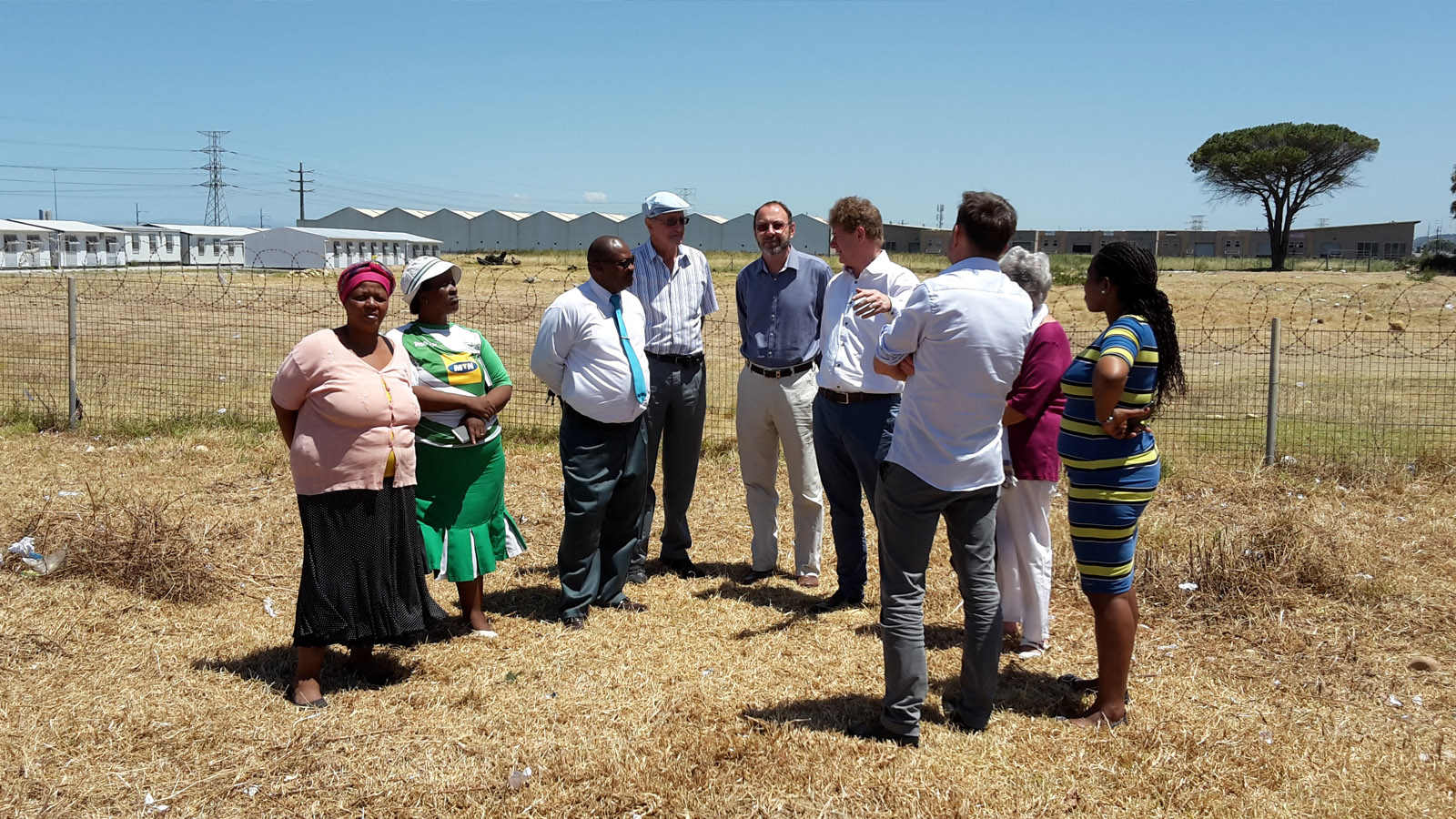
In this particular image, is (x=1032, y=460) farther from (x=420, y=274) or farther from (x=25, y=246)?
(x=25, y=246)

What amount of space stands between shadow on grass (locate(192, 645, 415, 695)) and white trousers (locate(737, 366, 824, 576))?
2.23 meters

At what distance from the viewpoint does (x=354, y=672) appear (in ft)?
15.2

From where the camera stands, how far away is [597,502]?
5.35m

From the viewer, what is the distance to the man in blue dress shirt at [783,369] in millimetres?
5840

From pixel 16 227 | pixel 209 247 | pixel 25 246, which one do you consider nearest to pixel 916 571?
pixel 25 246

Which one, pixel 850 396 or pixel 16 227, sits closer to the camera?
pixel 850 396

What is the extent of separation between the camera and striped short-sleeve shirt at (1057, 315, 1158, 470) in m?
3.77

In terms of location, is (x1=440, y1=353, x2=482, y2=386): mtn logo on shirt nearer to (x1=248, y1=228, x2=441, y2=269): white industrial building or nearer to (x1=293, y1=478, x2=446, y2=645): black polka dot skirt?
(x1=293, y1=478, x2=446, y2=645): black polka dot skirt

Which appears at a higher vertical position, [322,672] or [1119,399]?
[1119,399]

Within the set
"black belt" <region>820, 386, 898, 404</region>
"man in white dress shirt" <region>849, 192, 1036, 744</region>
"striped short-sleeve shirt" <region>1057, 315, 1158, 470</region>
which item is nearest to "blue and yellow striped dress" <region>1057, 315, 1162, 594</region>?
"striped short-sleeve shirt" <region>1057, 315, 1158, 470</region>

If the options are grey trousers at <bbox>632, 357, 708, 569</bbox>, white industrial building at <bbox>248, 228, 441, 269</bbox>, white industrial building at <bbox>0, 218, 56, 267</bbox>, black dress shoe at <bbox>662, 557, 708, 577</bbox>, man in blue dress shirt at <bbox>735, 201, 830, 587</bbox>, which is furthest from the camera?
white industrial building at <bbox>248, 228, 441, 269</bbox>

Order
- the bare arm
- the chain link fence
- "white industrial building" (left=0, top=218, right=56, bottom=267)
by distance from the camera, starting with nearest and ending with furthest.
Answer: the bare arm < the chain link fence < "white industrial building" (left=0, top=218, right=56, bottom=267)

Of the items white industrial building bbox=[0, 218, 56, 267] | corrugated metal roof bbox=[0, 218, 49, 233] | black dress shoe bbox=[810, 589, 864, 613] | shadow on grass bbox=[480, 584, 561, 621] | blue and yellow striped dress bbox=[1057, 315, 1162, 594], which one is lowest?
shadow on grass bbox=[480, 584, 561, 621]

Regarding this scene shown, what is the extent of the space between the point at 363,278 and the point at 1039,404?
2.90m
